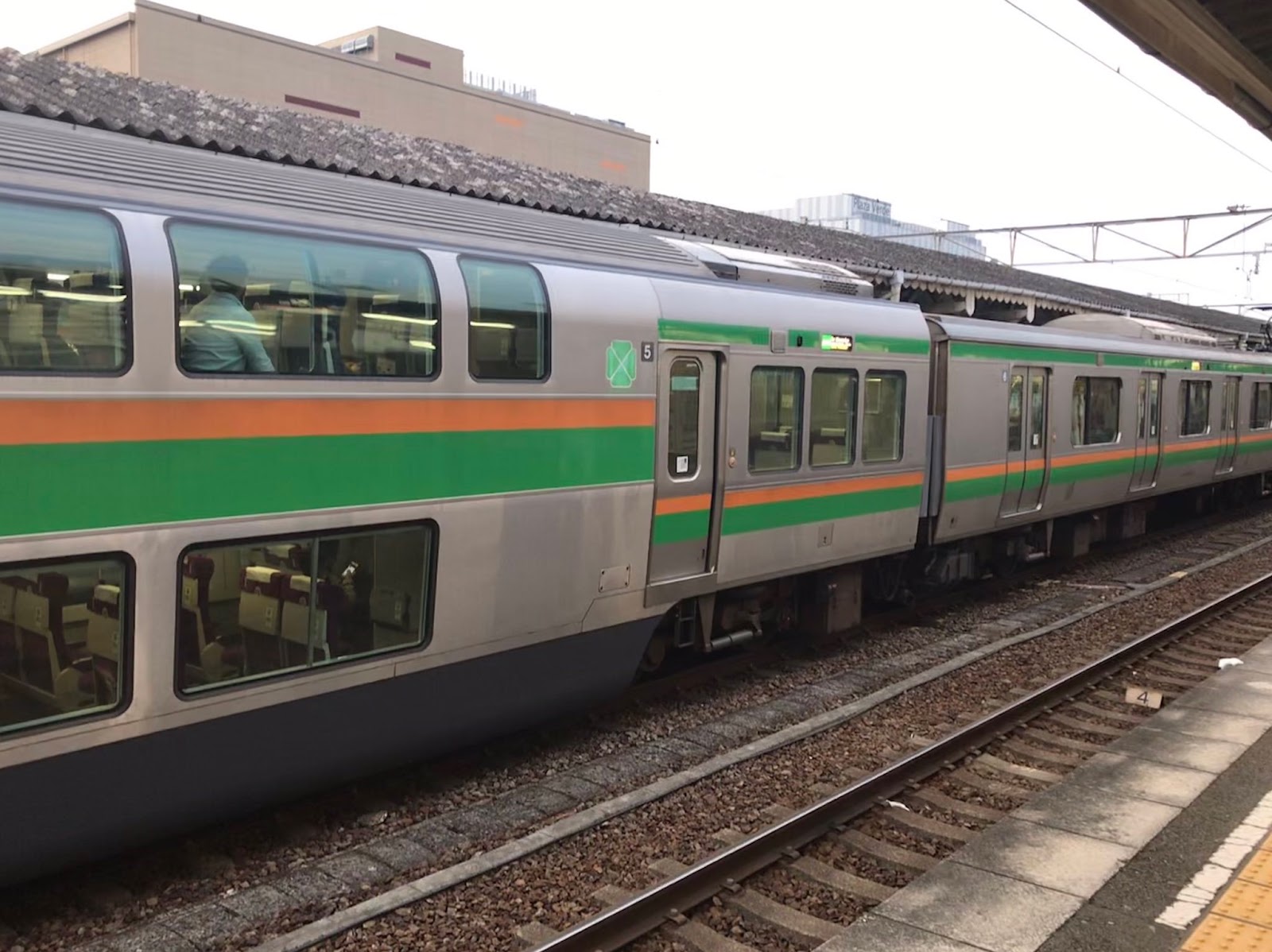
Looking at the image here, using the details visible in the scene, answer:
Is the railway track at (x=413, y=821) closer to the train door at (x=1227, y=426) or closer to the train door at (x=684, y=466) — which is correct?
the train door at (x=684, y=466)

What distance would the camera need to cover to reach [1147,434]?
47.5 feet

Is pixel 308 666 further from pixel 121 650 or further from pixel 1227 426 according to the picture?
pixel 1227 426

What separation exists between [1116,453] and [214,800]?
1198cm

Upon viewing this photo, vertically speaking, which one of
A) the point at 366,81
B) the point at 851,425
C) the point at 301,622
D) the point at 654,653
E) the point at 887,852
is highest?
the point at 366,81

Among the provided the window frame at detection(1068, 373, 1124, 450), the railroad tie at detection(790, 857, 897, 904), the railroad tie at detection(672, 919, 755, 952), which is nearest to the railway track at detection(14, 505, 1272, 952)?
the railroad tie at detection(672, 919, 755, 952)

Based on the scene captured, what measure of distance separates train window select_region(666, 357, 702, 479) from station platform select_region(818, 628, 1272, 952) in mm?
2837

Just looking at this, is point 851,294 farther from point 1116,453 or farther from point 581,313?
point 1116,453

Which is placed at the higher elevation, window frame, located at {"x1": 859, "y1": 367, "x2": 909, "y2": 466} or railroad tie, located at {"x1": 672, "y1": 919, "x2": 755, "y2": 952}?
window frame, located at {"x1": 859, "y1": 367, "x2": 909, "y2": 466}

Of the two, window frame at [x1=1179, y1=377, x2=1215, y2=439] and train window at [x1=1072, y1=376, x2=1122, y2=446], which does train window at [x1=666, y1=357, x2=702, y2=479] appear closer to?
train window at [x1=1072, y1=376, x2=1122, y2=446]

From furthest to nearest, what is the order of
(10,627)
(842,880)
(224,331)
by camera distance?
(842,880) < (224,331) < (10,627)

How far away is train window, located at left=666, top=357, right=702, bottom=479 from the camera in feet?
22.7

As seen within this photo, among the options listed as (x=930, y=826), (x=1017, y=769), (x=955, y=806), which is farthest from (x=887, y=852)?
(x=1017, y=769)

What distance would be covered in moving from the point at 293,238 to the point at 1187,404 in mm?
14491

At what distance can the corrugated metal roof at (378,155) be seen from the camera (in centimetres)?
805
